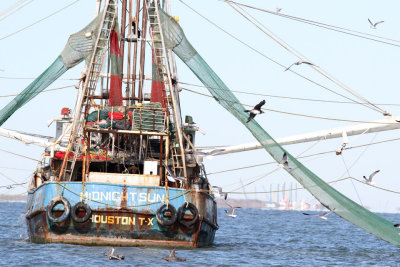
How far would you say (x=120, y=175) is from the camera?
31.5 m

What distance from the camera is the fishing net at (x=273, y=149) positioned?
2761 cm

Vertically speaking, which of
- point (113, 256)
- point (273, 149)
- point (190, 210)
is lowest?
point (113, 256)

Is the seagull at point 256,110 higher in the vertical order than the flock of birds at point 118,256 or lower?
higher

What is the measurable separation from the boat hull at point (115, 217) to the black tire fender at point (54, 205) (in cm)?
14

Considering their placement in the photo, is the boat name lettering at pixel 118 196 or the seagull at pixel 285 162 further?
the boat name lettering at pixel 118 196

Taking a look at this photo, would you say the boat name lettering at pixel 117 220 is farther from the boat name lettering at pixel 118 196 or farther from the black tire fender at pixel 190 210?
the black tire fender at pixel 190 210

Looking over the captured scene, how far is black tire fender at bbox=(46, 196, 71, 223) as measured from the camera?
30.2 m

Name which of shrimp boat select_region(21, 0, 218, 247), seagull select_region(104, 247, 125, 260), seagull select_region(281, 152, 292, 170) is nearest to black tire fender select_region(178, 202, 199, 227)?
shrimp boat select_region(21, 0, 218, 247)

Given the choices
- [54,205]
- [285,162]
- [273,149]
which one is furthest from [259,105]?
[54,205]

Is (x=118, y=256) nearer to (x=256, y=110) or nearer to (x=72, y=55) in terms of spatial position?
(x=256, y=110)

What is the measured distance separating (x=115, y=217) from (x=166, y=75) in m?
7.25

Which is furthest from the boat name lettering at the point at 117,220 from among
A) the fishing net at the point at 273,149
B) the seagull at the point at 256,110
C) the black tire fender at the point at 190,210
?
the seagull at the point at 256,110

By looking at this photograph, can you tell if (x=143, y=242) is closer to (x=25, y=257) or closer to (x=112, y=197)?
(x=112, y=197)

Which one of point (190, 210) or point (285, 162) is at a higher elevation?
point (285, 162)
